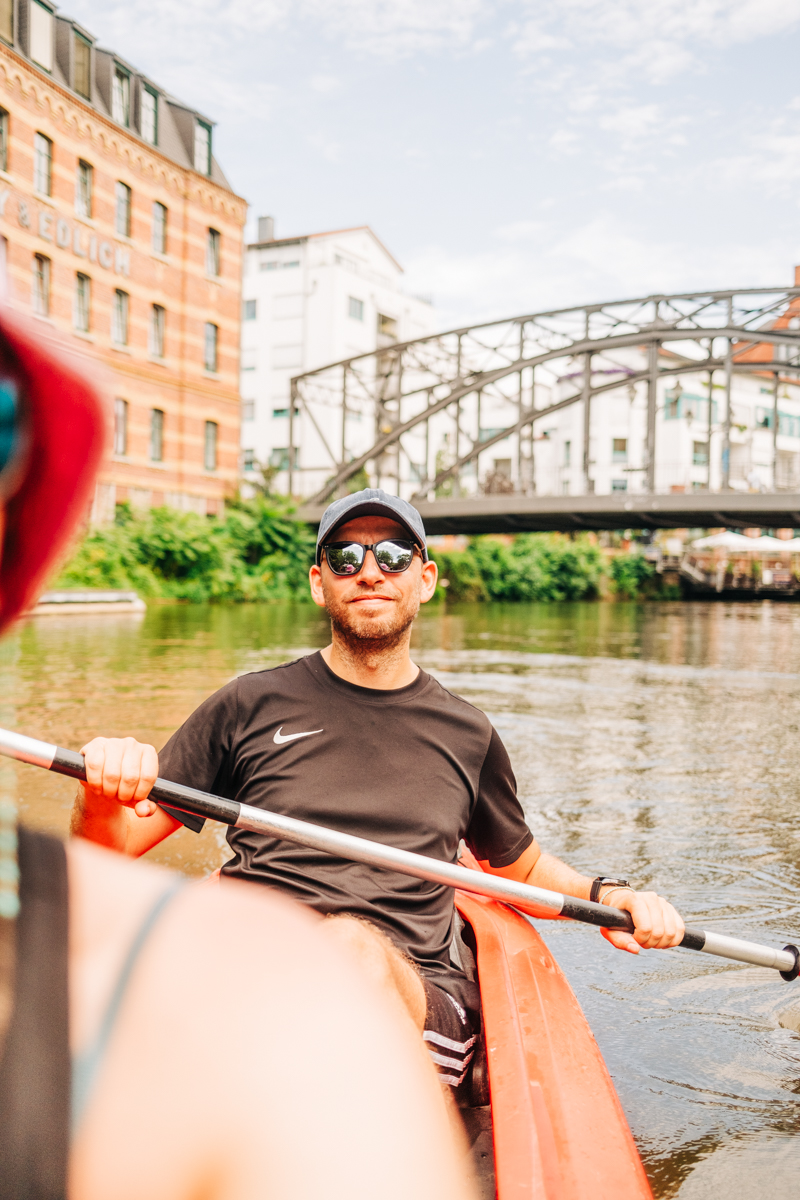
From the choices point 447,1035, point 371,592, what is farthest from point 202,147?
point 447,1035

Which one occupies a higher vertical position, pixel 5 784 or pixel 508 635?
pixel 5 784

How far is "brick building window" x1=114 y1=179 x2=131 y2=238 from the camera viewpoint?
2356 cm

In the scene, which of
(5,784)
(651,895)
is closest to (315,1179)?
(5,784)

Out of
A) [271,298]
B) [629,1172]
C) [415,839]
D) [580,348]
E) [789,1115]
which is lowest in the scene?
[789,1115]

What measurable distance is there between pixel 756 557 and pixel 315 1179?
1990 inches

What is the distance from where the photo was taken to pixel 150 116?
24906mm

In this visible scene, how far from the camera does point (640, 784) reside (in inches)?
259

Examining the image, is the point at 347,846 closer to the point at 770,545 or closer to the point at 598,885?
the point at 598,885

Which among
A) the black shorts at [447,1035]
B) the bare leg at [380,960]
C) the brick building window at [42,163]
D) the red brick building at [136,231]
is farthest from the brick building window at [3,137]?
the bare leg at [380,960]

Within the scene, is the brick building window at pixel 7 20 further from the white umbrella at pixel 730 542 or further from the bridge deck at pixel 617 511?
the white umbrella at pixel 730 542

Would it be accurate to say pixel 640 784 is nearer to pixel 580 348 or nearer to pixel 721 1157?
pixel 721 1157

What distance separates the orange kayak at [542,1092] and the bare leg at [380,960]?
25 cm

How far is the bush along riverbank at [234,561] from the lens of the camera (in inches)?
846

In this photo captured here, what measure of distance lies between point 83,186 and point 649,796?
70.0 ft
